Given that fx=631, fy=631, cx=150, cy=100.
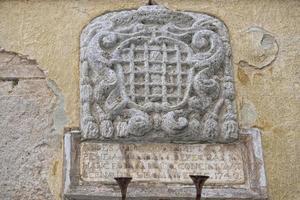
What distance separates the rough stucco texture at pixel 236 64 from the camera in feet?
11.6

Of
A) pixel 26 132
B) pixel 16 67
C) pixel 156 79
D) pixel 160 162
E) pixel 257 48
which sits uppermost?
pixel 257 48

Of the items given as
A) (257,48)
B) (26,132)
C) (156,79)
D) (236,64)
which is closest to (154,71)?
(156,79)

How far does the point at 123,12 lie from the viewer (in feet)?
13.0

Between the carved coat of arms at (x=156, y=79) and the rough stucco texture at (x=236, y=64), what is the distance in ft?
0.32

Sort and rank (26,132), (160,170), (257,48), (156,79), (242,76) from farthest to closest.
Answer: (257,48), (242,76), (156,79), (26,132), (160,170)

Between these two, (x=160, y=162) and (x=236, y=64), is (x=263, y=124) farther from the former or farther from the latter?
(x=160, y=162)

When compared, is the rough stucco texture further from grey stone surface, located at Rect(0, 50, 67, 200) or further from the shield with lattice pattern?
→ the shield with lattice pattern

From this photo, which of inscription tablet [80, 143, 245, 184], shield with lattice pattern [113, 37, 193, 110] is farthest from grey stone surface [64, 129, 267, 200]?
shield with lattice pattern [113, 37, 193, 110]

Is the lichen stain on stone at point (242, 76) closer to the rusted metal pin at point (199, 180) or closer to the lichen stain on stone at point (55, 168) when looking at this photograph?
the rusted metal pin at point (199, 180)

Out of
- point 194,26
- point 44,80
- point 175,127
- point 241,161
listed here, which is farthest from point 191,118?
point 44,80

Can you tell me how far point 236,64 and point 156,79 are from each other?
54cm

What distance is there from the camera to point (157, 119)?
357 centimetres

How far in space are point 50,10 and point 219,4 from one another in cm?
109

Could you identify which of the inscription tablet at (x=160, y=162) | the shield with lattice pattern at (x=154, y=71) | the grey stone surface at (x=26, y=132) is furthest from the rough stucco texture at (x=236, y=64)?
the shield with lattice pattern at (x=154, y=71)
